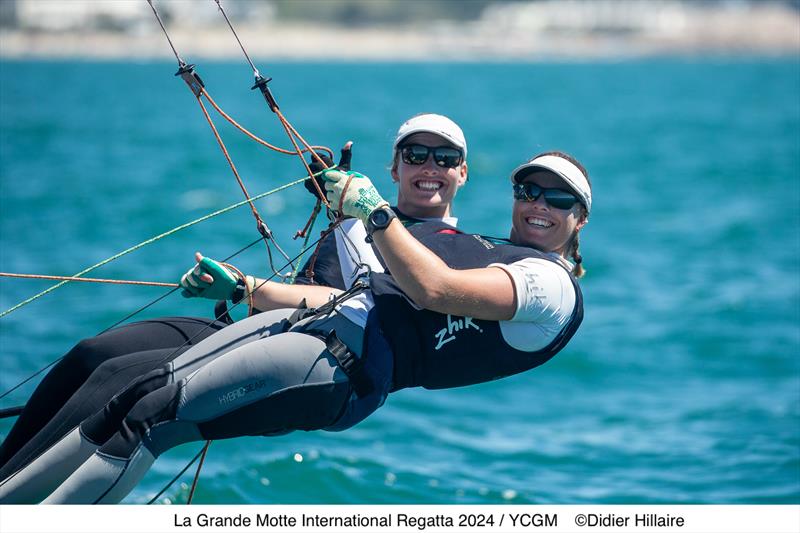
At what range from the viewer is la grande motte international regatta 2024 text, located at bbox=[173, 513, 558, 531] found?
349 centimetres

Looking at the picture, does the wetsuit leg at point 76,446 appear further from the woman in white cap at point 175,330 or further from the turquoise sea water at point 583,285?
the turquoise sea water at point 583,285

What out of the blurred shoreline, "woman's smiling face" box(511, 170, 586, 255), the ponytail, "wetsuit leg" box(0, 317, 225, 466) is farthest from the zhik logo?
the blurred shoreline

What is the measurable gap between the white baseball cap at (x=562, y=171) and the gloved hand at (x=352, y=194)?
0.65 meters

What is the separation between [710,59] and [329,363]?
12212 cm

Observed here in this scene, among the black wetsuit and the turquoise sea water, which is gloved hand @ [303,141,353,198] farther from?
the turquoise sea water

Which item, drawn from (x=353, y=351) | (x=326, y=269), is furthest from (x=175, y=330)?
(x=353, y=351)

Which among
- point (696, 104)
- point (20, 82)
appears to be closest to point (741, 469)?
point (696, 104)

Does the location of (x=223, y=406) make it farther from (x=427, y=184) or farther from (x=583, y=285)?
(x=583, y=285)

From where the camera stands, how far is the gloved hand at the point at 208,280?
154 inches

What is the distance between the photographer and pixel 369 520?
354 cm

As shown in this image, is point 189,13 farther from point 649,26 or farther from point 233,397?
point 233,397

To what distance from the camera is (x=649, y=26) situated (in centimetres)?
12788
